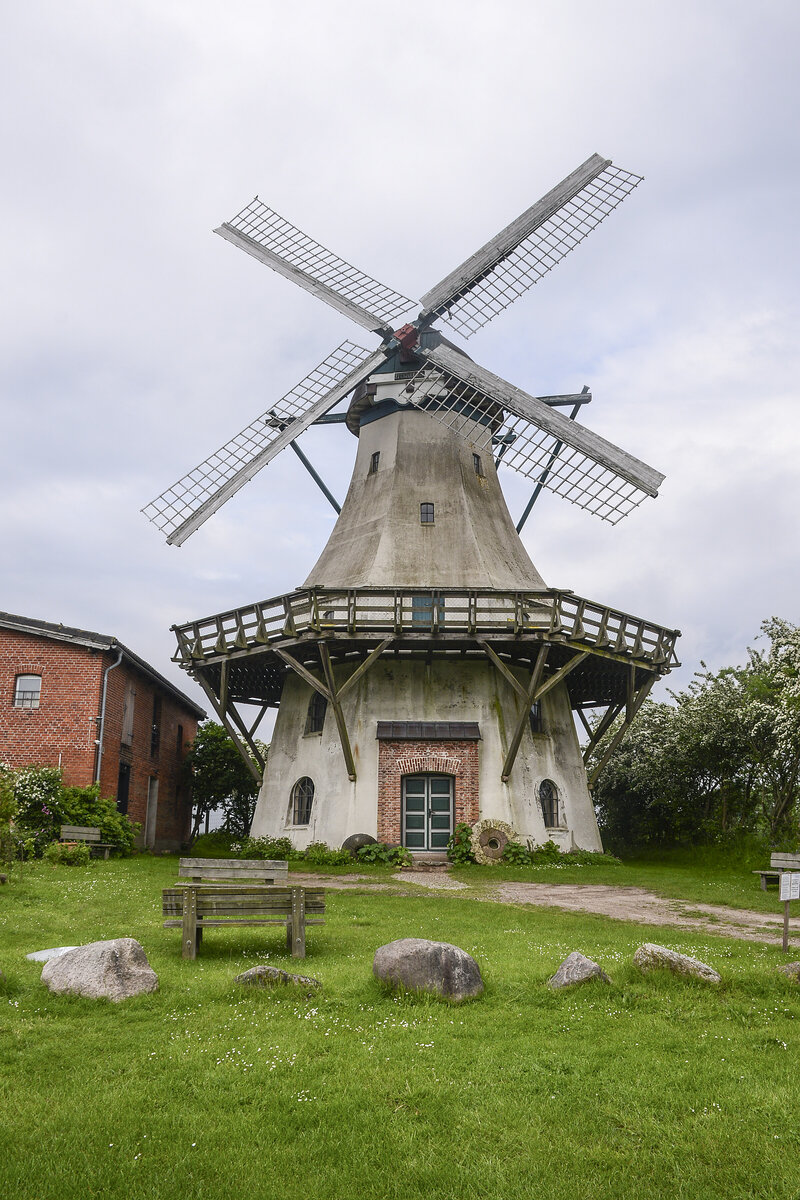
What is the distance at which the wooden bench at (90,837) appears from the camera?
70.9 ft

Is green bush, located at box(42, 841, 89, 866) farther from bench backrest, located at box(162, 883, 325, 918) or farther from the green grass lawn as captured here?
bench backrest, located at box(162, 883, 325, 918)

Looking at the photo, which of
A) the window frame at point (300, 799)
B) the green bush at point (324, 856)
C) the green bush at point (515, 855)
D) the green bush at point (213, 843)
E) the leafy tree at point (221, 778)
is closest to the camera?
the green bush at point (324, 856)

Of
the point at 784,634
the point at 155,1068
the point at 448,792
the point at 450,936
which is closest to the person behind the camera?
the point at 155,1068

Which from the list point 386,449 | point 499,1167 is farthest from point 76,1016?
point 386,449

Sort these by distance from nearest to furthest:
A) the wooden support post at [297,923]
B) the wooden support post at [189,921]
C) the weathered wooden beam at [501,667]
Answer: the wooden support post at [189,921]
the wooden support post at [297,923]
the weathered wooden beam at [501,667]

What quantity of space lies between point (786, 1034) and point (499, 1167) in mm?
2992

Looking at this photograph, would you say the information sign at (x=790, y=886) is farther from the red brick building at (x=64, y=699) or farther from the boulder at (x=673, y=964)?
the red brick building at (x=64, y=699)

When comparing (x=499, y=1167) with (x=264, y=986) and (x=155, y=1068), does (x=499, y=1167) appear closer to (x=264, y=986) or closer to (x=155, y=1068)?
(x=155, y=1068)

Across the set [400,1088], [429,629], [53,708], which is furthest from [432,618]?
[400,1088]

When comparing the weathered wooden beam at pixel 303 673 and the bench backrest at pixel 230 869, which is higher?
the weathered wooden beam at pixel 303 673

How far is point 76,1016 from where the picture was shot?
7.15 meters

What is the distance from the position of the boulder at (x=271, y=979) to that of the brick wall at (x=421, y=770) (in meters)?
14.3

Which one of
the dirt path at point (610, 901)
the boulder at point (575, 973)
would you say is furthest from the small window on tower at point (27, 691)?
the boulder at point (575, 973)

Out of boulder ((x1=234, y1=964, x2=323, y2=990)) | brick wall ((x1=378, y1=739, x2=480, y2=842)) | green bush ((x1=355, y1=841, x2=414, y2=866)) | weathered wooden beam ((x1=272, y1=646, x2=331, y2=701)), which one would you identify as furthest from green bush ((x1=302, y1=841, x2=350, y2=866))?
boulder ((x1=234, y1=964, x2=323, y2=990))
